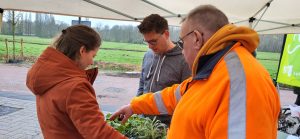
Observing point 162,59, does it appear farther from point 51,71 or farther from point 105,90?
point 105,90

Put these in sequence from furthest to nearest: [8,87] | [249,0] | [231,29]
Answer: [8,87]
[249,0]
[231,29]

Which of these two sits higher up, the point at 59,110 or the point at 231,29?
the point at 231,29

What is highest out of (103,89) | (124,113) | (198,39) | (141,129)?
(198,39)

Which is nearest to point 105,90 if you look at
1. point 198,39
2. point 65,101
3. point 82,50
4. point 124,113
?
point 124,113

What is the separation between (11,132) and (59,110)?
520cm

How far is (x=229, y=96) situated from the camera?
3.75 ft

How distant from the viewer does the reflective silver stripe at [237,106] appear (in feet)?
3.62

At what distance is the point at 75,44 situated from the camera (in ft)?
6.12

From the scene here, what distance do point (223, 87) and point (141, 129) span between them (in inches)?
47.8

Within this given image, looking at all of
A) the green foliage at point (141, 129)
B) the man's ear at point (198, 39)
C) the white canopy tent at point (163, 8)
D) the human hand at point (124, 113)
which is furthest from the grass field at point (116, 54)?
the man's ear at point (198, 39)

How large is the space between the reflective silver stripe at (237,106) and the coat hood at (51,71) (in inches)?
38.5

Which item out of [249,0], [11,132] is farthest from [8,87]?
[249,0]

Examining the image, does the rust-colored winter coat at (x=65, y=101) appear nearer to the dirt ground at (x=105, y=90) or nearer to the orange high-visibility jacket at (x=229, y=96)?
the orange high-visibility jacket at (x=229, y=96)

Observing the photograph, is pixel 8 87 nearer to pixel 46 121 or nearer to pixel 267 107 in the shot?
pixel 46 121
